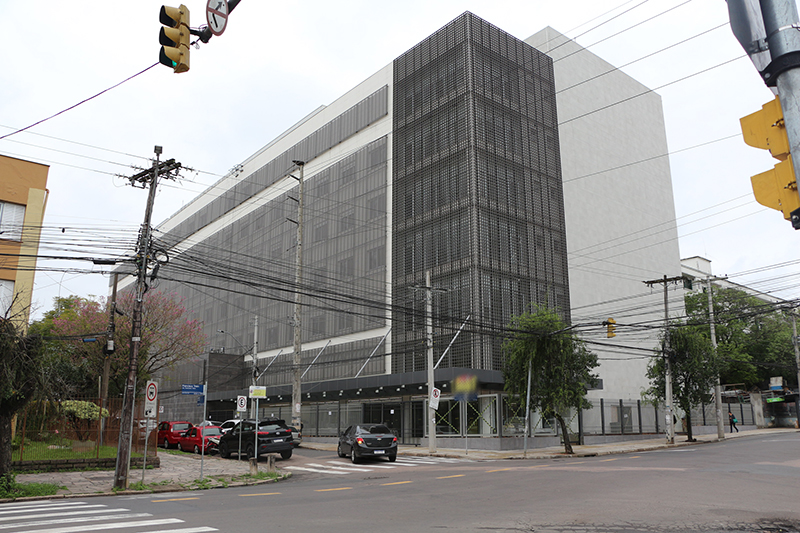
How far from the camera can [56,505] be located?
1371cm

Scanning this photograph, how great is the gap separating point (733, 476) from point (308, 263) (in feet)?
142

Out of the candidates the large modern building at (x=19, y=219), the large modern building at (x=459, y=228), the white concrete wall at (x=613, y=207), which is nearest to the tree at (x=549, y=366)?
the large modern building at (x=459, y=228)

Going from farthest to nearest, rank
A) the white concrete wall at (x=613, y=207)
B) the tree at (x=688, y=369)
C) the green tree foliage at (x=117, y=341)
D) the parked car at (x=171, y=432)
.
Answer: the white concrete wall at (x=613, y=207) < the tree at (x=688, y=369) < the green tree foliage at (x=117, y=341) < the parked car at (x=171, y=432)

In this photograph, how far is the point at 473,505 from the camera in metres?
11.9

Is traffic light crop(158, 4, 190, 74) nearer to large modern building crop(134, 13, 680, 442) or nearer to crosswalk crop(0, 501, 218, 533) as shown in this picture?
crosswalk crop(0, 501, 218, 533)

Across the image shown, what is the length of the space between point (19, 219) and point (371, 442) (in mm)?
18598

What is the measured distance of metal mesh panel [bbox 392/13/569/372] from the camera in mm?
40281

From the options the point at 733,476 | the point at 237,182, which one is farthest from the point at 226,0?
the point at 237,182

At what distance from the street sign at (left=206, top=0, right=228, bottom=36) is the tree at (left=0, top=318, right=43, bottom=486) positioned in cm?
1256

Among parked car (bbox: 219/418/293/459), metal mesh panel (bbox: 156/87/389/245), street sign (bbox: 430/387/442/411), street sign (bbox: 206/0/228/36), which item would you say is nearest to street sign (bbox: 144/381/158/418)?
parked car (bbox: 219/418/293/459)

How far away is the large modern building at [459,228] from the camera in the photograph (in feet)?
132

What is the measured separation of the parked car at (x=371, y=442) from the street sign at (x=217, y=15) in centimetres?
2053

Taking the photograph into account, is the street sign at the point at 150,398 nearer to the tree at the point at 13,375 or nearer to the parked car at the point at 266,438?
the tree at the point at 13,375

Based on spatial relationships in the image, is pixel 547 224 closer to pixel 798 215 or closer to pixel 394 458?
pixel 394 458
